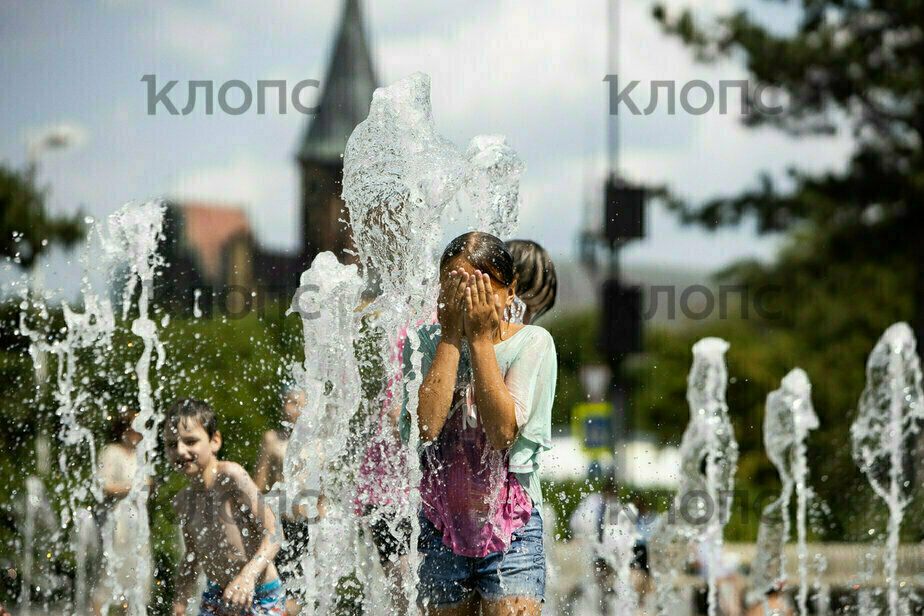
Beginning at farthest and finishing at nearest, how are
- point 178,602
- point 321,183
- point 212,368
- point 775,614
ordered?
point 321,183 → point 212,368 → point 775,614 → point 178,602

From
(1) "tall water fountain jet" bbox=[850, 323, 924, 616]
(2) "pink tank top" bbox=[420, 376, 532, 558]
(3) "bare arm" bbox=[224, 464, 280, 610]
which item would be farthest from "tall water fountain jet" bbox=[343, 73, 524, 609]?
A: (1) "tall water fountain jet" bbox=[850, 323, 924, 616]

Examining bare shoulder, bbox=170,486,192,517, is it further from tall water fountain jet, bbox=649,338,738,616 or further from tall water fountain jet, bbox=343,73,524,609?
tall water fountain jet, bbox=649,338,738,616

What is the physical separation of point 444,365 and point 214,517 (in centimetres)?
179

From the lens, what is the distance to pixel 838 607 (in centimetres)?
673

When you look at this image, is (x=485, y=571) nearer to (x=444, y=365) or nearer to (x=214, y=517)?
(x=444, y=365)

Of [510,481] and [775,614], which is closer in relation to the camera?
[510,481]

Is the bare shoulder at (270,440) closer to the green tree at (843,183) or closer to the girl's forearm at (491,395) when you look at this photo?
the girl's forearm at (491,395)

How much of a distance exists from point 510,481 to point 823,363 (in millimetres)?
14135

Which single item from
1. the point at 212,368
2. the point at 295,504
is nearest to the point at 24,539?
the point at 212,368

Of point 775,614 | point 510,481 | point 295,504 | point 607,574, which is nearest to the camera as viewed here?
point 510,481

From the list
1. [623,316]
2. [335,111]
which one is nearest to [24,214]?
[623,316]

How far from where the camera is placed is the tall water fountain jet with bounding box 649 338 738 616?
21.9 ft

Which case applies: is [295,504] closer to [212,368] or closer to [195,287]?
[212,368]

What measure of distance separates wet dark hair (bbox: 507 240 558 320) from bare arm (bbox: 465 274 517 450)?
53 centimetres
